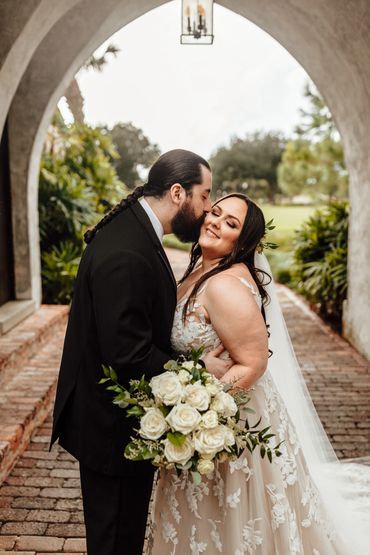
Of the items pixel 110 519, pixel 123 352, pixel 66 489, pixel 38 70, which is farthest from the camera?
pixel 38 70

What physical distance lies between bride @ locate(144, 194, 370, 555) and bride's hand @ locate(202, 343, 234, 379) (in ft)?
0.09

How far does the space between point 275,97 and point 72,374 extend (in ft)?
228

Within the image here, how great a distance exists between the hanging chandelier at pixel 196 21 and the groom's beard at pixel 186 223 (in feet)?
13.2

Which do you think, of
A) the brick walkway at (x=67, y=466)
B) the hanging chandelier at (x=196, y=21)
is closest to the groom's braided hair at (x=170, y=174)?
the brick walkway at (x=67, y=466)

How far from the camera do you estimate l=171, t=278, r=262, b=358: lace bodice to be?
2615mm

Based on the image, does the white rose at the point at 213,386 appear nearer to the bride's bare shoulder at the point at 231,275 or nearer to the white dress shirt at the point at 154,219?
the bride's bare shoulder at the point at 231,275

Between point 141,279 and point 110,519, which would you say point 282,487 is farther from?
point 141,279

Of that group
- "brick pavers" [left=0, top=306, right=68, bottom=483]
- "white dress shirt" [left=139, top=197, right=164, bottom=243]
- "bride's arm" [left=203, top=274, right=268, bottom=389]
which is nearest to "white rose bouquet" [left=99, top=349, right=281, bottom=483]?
"bride's arm" [left=203, top=274, right=268, bottom=389]


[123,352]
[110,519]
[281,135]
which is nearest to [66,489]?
[110,519]

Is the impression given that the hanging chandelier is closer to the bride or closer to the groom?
the bride

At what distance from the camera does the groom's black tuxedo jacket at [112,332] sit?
7.37 feet

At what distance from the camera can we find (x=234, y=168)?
43156mm

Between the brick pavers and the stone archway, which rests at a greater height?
the stone archway

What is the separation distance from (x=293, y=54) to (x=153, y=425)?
22.0 feet
